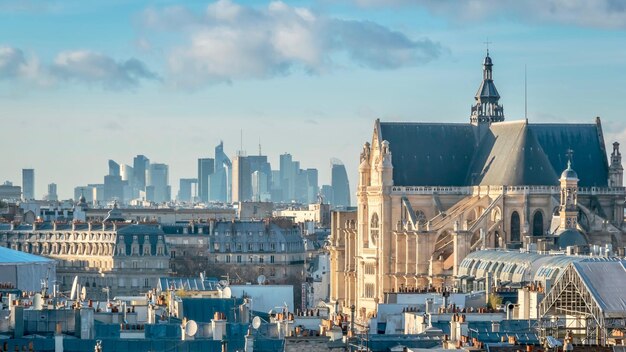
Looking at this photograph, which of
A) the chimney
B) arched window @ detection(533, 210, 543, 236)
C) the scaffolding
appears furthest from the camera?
arched window @ detection(533, 210, 543, 236)

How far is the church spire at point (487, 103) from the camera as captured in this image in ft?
578

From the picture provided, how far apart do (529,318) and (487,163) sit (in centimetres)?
8297

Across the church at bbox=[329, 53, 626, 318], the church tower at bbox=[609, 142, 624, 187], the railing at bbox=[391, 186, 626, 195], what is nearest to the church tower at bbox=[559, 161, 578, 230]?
the church at bbox=[329, 53, 626, 318]

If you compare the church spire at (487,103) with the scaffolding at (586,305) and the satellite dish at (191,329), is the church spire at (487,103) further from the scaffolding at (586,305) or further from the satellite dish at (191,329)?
the satellite dish at (191,329)

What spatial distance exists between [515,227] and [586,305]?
83.7 metres

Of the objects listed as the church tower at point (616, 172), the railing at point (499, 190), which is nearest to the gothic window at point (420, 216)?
the railing at point (499, 190)

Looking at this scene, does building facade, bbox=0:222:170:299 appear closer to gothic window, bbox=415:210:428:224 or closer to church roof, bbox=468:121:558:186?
gothic window, bbox=415:210:428:224

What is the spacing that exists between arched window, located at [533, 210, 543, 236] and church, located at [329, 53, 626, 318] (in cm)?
6

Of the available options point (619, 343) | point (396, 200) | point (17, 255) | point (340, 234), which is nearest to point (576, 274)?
point (619, 343)

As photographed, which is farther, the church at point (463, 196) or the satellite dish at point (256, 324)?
the church at point (463, 196)

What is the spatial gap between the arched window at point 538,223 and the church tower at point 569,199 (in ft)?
12.4

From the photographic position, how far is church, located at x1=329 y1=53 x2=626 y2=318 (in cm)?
15700

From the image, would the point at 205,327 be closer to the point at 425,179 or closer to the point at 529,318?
the point at 529,318

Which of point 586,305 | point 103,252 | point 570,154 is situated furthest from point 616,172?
point 586,305
